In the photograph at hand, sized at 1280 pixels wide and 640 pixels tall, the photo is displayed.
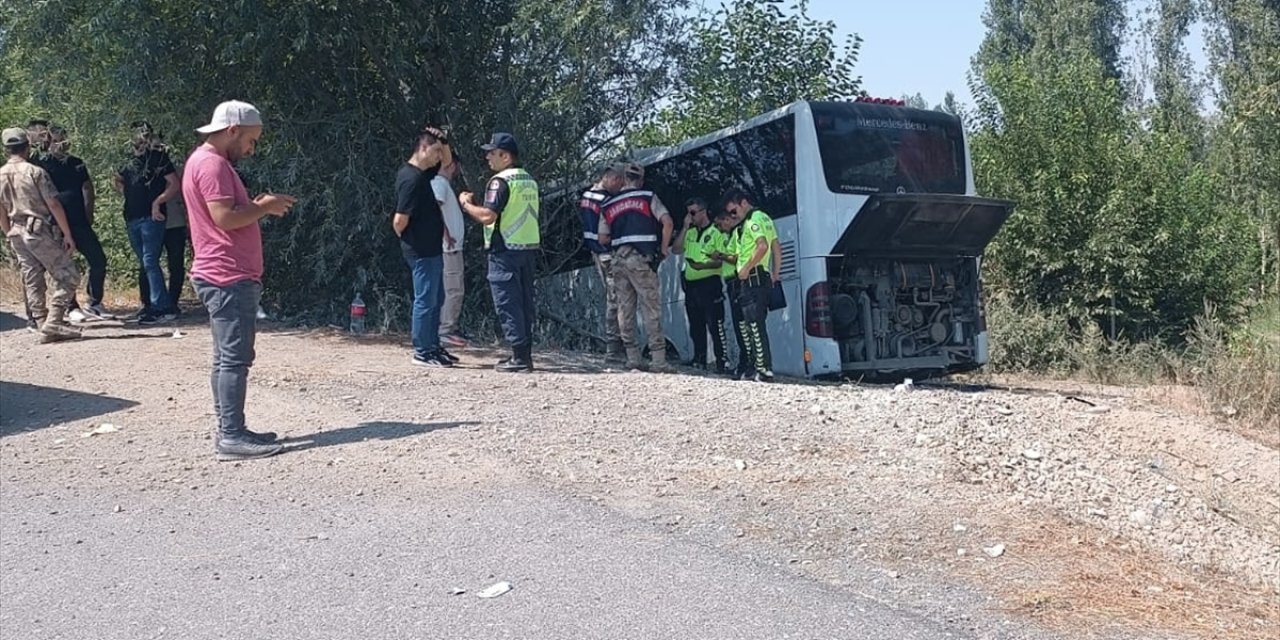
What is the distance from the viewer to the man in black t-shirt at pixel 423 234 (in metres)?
9.80

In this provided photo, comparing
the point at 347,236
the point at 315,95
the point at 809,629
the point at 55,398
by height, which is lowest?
the point at 809,629

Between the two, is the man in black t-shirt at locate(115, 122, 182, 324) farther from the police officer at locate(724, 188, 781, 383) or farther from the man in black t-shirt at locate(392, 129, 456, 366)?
the police officer at locate(724, 188, 781, 383)

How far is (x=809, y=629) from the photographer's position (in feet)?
15.9

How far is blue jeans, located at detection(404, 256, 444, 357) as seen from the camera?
9.98 m

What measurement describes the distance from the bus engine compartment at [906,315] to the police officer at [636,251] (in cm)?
156

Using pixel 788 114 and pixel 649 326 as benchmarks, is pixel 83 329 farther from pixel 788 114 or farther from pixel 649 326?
pixel 788 114

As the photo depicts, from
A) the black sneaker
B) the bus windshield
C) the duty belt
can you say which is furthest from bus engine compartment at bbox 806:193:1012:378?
the duty belt

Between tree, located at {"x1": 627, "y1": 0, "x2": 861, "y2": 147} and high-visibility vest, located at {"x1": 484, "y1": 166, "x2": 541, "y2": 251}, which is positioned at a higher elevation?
tree, located at {"x1": 627, "y1": 0, "x2": 861, "y2": 147}

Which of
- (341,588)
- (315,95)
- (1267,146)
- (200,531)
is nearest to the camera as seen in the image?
(341,588)

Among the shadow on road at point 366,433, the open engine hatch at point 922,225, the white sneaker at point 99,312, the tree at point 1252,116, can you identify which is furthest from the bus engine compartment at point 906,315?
→ the tree at point 1252,116

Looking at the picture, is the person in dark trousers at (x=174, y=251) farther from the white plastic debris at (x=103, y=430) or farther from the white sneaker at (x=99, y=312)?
the white plastic debris at (x=103, y=430)

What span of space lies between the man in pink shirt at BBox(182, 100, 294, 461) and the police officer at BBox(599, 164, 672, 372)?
165 inches

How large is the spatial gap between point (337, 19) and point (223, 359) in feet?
19.8

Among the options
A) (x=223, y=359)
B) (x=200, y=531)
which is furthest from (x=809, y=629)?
(x=223, y=359)
